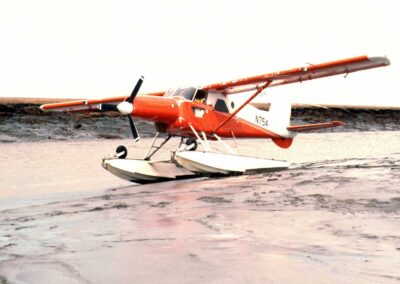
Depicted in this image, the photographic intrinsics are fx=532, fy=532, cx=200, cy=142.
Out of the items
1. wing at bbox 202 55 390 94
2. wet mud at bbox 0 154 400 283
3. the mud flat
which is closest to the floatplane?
wing at bbox 202 55 390 94

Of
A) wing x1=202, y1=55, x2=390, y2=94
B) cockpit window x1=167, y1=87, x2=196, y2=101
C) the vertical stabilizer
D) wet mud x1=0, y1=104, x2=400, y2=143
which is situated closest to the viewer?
wing x1=202, y1=55, x2=390, y2=94

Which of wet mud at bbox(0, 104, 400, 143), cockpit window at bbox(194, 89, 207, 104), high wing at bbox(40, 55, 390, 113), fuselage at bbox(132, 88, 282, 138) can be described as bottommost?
wet mud at bbox(0, 104, 400, 143)

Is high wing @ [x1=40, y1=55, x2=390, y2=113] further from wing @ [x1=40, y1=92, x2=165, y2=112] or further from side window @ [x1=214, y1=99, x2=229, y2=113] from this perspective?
side window @ [x1=214, y1=99, x2=229, y2=113]

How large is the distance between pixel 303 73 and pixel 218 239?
419 inches

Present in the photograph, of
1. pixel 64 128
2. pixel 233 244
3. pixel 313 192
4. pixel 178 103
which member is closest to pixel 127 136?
pixel 64 128

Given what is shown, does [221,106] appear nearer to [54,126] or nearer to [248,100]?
[248,100]

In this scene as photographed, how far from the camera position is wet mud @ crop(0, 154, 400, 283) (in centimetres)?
350

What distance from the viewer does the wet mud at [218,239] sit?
11.5ft

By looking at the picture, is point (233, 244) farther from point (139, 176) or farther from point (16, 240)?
point (139, 176)

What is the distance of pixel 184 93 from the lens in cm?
1502

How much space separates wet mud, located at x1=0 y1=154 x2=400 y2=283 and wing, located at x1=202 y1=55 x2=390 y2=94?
5.64 meters

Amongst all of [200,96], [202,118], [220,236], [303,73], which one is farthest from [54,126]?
[220,236]

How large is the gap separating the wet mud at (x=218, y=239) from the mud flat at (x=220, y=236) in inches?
0.4

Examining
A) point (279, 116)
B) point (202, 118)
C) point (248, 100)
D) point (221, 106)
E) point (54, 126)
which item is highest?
point (248, 100)
